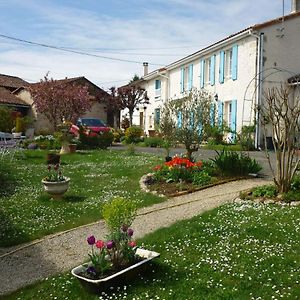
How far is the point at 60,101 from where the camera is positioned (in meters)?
25.1

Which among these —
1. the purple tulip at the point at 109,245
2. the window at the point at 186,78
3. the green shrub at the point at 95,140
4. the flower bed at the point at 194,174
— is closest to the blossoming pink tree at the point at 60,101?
the green shrub at the point at 95,140

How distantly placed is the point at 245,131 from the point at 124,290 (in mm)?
16308

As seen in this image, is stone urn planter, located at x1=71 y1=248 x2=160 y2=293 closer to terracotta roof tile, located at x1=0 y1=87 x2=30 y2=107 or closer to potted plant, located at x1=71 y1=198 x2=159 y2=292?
potted plant, located at x1=71 y1=198 x2=159 y2=292

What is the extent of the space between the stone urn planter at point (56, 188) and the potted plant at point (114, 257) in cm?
463

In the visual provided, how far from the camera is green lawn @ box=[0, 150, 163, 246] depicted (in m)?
7.57

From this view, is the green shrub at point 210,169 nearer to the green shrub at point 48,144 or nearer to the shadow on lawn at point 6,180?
the shadow on lawn at point 6,180

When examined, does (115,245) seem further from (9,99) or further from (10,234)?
(9,99)

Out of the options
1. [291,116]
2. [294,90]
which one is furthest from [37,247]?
[294,90]

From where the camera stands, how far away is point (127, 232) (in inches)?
195

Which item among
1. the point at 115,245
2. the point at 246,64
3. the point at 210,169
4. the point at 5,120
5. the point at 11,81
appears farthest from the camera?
the point at 11,81

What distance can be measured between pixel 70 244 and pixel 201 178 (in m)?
4.77

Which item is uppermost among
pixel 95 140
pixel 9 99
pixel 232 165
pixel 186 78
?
pixel 186 78

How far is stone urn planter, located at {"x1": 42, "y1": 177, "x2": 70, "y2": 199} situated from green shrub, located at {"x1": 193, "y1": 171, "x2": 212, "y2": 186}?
3115mm

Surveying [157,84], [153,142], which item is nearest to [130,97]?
[157,84]
